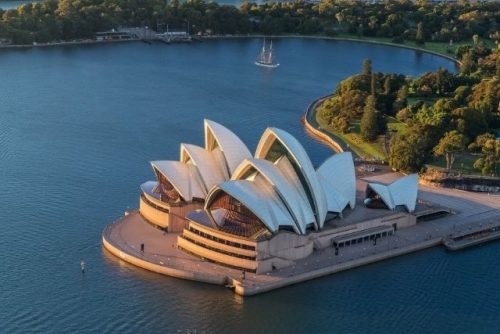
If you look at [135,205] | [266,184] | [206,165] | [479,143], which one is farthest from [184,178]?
[479,143]

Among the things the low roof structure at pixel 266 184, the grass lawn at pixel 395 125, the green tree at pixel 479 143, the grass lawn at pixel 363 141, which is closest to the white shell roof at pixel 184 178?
the low roof structure at pixel 266 184

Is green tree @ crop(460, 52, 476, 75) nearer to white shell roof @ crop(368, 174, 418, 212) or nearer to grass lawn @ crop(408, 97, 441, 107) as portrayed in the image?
grass lawn @ crop(408, 97, 441, 107)

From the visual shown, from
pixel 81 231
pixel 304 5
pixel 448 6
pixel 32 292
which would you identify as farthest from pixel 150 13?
pixel 32 292

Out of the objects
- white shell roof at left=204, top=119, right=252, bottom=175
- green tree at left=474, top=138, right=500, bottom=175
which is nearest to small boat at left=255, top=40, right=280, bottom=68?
green tree at left=474, top=138, right=500, bottom=175

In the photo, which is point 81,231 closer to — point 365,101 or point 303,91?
point 365,101

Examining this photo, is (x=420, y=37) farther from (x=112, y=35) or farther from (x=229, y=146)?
(x=229, y=146)

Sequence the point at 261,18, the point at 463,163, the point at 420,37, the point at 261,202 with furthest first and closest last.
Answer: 1. the point at 261,18
2. the point at 420,37
3. the point at 463,163
4. the point at 261,202

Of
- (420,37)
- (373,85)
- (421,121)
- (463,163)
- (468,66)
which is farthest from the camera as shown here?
(420,37)

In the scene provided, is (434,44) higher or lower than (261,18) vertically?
lower
